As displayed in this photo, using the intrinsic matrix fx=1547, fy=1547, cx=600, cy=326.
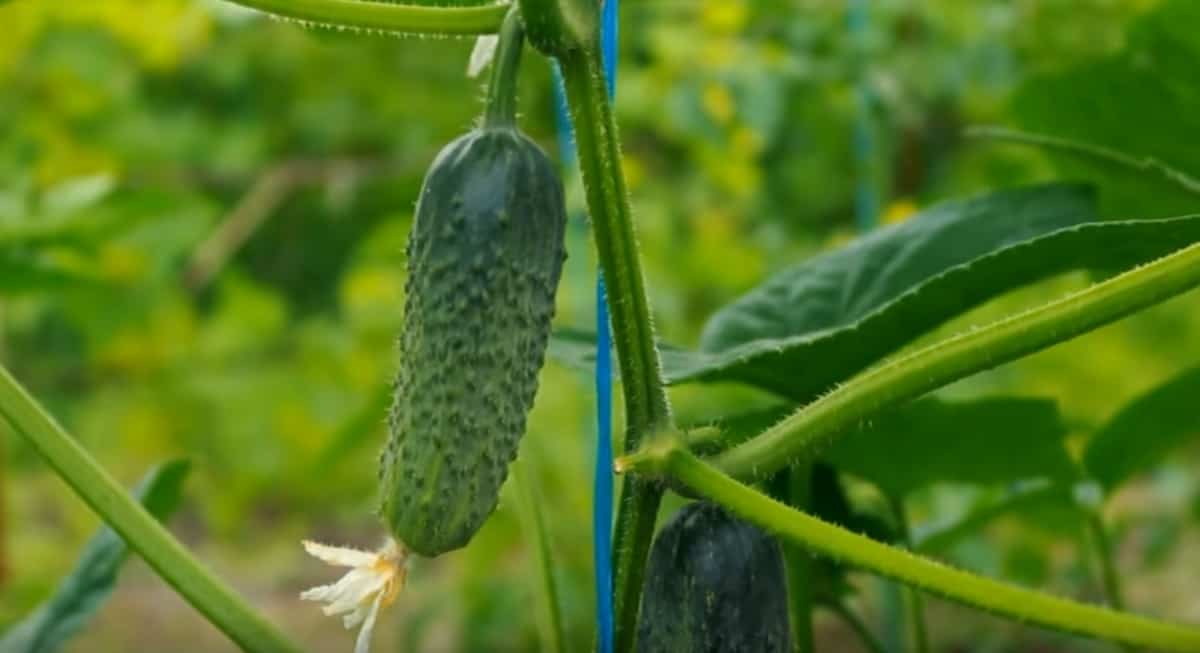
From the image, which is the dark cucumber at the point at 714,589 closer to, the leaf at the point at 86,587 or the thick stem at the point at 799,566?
the thick stem at the point at 799,566

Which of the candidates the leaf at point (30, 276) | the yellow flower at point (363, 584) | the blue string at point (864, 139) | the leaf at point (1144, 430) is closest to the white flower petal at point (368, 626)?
the yellow flower at point (363, 584)

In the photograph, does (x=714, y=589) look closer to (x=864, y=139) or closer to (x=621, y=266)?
(x=621, y=266)

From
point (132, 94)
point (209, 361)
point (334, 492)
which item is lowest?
point (334, 492)

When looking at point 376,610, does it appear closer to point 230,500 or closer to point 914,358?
point 914,358

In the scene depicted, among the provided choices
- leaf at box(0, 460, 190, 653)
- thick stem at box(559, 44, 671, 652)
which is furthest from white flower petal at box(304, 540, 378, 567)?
leaf at box(0, 460, 190, 653)

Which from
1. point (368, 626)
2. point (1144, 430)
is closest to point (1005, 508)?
point (1144, 430)

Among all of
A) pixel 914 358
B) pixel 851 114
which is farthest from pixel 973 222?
pixel 851 114
